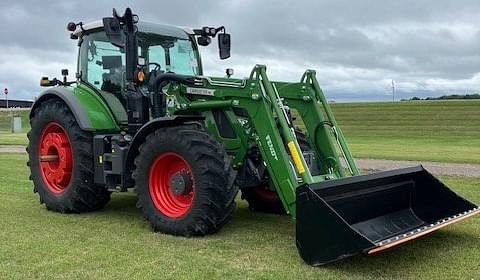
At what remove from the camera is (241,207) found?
329 inches

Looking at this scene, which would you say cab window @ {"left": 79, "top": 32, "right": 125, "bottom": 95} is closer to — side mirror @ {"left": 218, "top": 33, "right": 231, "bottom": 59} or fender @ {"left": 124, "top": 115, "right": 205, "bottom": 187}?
fender @ {"left": 124, "top": 115, "right": 205, "bottom": 187}

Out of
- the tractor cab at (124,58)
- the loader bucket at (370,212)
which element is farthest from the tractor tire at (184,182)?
the tractor cab at (124,58)

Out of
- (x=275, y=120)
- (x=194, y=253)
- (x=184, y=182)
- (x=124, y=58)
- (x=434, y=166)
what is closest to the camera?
(x=194, y=253)

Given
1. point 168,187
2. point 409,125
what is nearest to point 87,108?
point 168,187

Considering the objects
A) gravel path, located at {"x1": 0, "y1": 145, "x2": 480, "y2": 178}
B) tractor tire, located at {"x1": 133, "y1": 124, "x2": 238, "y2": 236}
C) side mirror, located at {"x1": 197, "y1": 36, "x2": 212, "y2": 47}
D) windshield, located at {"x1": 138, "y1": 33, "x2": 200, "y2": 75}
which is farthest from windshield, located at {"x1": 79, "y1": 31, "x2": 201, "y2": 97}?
gravel path, located at {"x1": 0, "y1": 145, "x2": 480, "y2": 178}

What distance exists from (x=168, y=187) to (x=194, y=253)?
1249 mm

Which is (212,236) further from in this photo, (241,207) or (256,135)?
(241,207)

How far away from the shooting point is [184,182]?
632 cm

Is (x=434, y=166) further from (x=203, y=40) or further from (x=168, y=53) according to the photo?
(x=168, y=53)

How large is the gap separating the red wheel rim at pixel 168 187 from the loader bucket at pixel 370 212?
1.67 meters

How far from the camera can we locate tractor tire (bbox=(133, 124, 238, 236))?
19.6 ft

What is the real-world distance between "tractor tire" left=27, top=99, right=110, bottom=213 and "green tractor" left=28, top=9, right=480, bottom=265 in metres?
0.02

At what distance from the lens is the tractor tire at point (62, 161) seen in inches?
299

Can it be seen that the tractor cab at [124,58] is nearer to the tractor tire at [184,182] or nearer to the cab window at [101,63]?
the cab window at [101,63]
